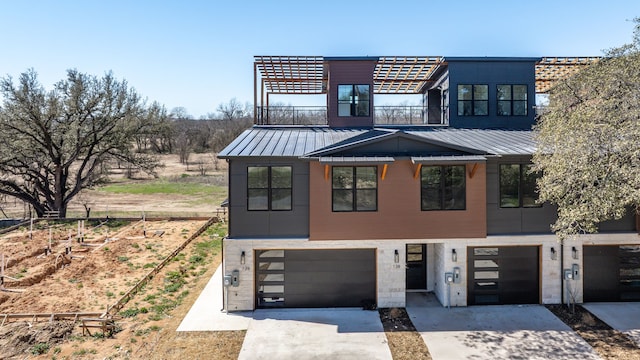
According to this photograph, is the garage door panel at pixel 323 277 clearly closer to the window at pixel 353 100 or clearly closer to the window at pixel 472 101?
the window at pixel 353 100

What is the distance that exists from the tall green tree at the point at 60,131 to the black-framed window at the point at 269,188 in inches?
792

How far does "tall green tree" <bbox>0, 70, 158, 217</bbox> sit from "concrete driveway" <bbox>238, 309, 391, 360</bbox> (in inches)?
878

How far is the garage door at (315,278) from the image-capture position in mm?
11539

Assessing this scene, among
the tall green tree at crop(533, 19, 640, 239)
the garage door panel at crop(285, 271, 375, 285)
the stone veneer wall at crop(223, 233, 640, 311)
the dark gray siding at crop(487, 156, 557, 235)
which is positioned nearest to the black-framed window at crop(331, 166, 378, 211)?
the stone veneer wall at crop(223, 233, 640, 311)

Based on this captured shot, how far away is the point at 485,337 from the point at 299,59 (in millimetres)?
12184

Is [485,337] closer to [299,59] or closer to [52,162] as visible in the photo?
[299,59]

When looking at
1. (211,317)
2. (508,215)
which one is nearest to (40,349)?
(211,317)

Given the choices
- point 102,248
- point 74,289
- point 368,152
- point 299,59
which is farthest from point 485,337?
point 102,248

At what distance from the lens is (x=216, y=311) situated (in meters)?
11.2

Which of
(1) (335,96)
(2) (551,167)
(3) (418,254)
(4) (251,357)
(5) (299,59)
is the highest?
(5) (299,59)

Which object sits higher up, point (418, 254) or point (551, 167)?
point (551, 167)

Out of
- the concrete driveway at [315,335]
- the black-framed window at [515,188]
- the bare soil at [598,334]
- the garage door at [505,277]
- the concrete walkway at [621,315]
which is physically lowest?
the concrete driveway at [315,335]

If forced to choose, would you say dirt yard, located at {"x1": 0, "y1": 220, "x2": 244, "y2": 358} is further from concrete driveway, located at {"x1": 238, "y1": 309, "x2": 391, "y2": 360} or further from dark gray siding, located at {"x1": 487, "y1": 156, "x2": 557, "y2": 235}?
dark gray siding, located at {"x1": 487, "y1": 156, "x2": 557, "y2": 235}

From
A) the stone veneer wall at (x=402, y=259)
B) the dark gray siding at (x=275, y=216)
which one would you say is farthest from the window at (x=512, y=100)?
the dark gray siding at (x=275, y=216)
